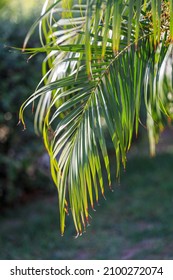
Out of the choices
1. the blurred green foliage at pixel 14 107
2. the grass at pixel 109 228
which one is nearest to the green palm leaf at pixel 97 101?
the grass at pixel 109 228

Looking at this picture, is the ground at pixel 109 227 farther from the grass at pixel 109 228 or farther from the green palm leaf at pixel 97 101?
the green palm leaf at pixel 97 101

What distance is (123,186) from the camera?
7531 mm

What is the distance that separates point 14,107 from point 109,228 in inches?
67.0

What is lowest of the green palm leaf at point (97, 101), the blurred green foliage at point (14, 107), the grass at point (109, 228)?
the grass at point (109, 228)

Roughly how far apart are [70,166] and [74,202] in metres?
0.18

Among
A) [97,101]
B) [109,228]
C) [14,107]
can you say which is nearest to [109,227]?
[109,228]

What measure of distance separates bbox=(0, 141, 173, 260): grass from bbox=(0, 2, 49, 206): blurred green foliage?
0.51 m

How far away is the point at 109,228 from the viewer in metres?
5.93

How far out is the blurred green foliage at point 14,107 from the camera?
5871mm

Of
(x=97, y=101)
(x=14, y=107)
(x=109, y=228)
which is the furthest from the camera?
(x=14, y=107)

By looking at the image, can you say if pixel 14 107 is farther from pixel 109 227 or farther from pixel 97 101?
pixel 97 101

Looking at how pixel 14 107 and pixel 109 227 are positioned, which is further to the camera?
pixel 14 107

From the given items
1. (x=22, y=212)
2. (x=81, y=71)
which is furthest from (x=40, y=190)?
(x=81, y=71)

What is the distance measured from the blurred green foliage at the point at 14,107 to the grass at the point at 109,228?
0.51m
